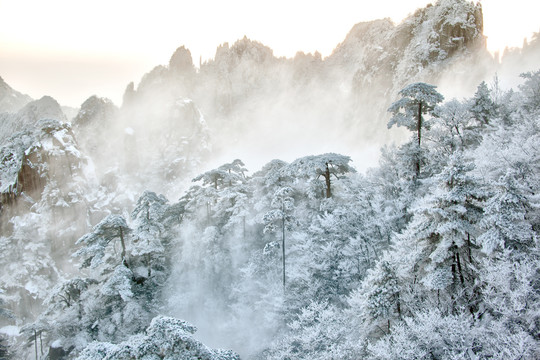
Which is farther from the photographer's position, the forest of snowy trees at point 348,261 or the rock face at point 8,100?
the rock face at point 8,100

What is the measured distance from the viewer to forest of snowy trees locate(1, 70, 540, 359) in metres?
13.4

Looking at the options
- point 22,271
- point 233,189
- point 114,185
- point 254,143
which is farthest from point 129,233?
point 254,143

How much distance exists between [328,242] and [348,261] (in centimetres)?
226

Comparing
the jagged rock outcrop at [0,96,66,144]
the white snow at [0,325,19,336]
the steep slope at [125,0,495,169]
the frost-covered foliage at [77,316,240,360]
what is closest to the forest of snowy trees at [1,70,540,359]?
the frost-covered foliage at [77,316,240,360]

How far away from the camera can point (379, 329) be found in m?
17.1

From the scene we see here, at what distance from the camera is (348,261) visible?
1007 inches

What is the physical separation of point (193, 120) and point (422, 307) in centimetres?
11015

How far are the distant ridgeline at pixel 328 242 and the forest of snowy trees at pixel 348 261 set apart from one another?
0.12 metres

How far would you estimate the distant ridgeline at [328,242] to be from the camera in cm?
1420

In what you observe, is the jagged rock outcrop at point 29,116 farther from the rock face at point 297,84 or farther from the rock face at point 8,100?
the rock face at point 8,100

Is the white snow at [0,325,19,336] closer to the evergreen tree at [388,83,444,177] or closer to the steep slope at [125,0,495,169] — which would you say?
the evergreen tree at [388,83,444,177]

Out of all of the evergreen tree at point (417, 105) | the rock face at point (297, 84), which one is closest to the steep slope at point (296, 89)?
the rock face at point (297, 84)

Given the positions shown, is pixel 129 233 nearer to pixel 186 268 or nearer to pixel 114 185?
pixel 186 268

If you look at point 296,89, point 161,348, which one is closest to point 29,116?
point 296,89
